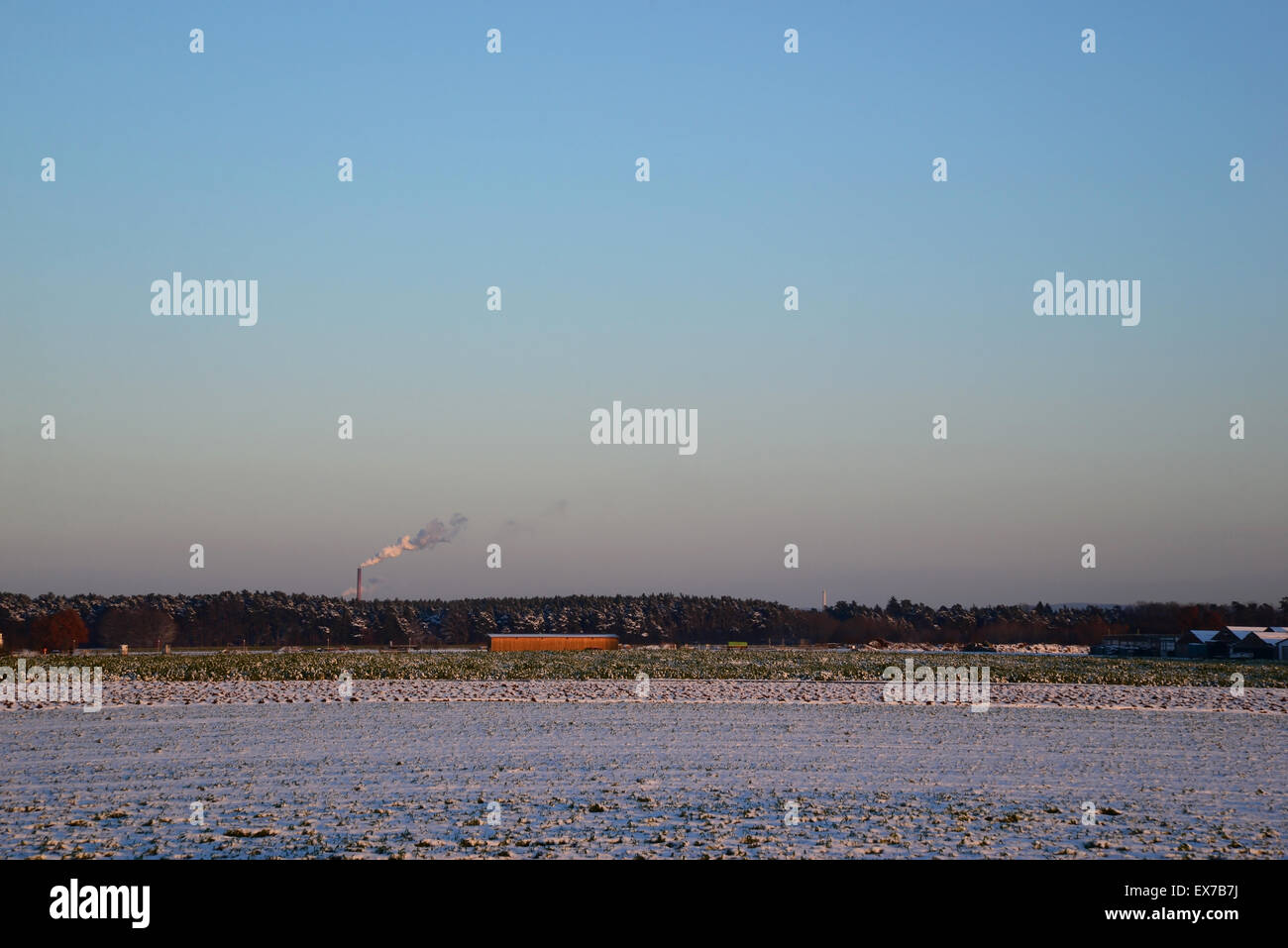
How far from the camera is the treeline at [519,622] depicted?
462 feet

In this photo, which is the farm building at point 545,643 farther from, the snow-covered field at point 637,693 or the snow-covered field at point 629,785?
the snow-covered field at point 629,785

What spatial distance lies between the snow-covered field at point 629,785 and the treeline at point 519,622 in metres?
105

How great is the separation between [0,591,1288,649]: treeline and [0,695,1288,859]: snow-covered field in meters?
105

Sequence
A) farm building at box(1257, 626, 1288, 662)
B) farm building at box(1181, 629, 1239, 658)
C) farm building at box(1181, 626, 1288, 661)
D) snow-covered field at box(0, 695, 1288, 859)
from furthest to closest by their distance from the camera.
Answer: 1. farm building at box(1181, 629, 1239, 658)
2. farm building at box(1181, 626, 1288, 661)
3. farm building at box(1257, 626, 1288, 662)
4. snow-covered field at box(0, 695, 1288, 859)

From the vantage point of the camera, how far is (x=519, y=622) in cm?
15588

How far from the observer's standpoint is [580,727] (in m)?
33.0

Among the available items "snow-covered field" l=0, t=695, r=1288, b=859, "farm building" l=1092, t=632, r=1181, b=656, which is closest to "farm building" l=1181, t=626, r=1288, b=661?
"farm building" l=1092, t=632, r=1181, b=656

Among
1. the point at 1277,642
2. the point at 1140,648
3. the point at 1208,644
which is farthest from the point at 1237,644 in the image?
the point at 1140,648

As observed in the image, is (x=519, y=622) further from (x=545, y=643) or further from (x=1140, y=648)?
(x=1140, y=648)

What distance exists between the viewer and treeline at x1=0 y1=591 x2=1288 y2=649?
141m

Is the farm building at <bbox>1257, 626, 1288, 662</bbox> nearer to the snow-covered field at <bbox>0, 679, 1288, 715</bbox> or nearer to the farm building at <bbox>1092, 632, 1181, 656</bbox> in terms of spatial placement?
the farm building at <bbox>1092, 632, 1181, 656</bbox>
